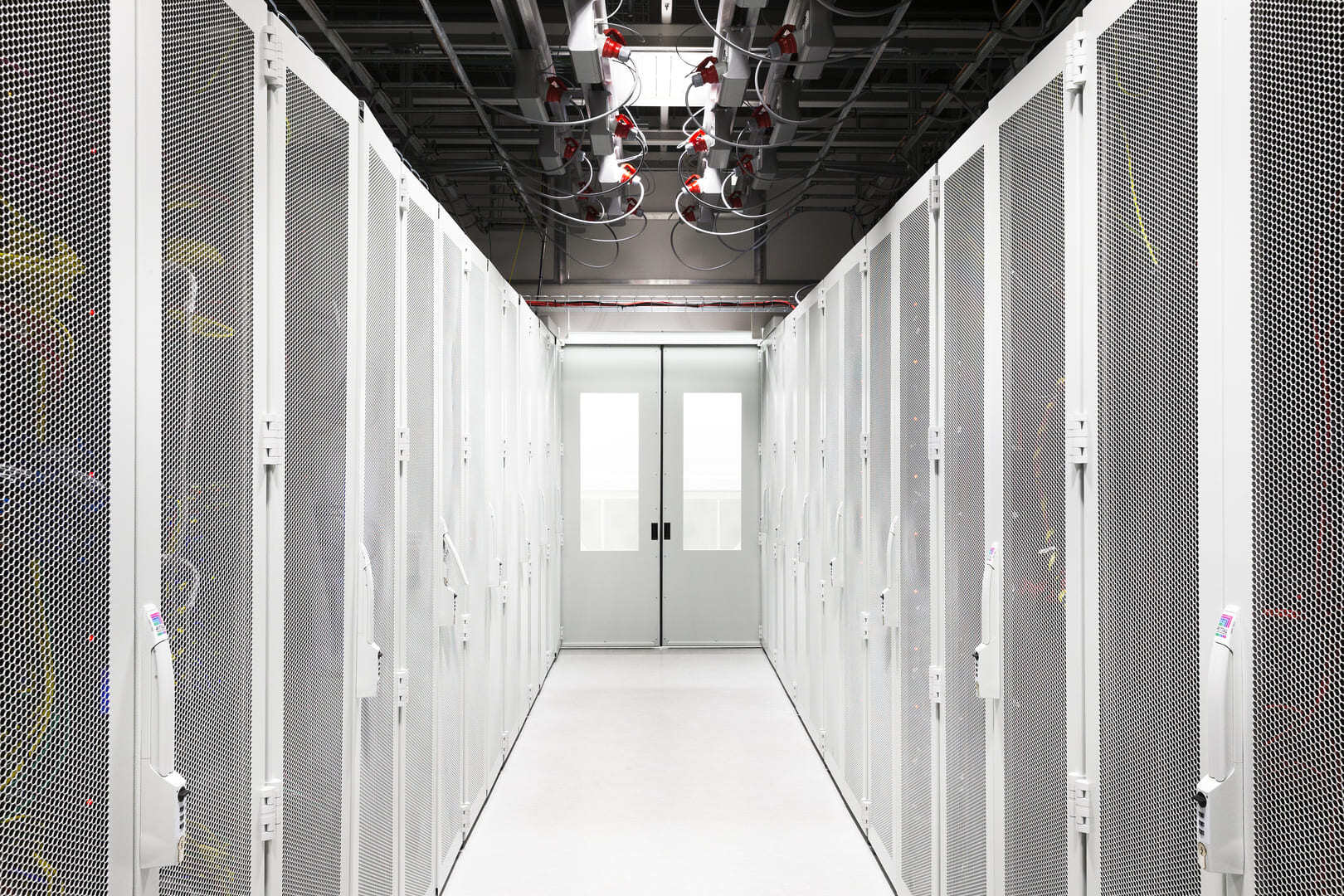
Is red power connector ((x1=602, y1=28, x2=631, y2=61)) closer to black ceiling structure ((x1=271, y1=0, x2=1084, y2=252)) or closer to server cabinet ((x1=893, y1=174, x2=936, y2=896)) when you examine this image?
black ceiling structure ((x1=271, y1=0, x2=1084, y2=252))

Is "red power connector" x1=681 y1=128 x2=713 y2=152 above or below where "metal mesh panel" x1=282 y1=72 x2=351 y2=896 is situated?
above

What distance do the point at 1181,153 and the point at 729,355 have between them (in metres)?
6.56

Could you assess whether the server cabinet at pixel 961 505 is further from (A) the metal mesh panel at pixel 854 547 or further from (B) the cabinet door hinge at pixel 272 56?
Answer: (B) the cabinet door hinge at pixel 272 56

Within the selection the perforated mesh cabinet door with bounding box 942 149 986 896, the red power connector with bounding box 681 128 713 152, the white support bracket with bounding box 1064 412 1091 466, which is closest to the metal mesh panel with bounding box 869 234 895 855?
the perforated mesh cabinet door with bounding box 942 149 986 896

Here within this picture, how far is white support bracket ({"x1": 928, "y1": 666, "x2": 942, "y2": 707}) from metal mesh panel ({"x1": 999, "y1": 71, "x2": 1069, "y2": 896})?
51cm

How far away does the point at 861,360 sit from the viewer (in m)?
3.68

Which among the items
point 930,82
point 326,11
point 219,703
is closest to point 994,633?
point 219,703

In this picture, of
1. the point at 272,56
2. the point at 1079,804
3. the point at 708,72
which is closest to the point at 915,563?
the point at 1079,804

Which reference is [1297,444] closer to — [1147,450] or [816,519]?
[1147,450]

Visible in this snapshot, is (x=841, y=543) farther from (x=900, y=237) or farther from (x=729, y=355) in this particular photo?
(x=729, y=355)

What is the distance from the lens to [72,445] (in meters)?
1.13

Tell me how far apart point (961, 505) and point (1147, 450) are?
1000 mm

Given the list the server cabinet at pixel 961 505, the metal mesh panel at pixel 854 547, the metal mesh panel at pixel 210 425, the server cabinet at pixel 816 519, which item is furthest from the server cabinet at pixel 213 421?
the server cabinet at pixel 816 519

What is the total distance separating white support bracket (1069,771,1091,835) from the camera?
1.75 meters
